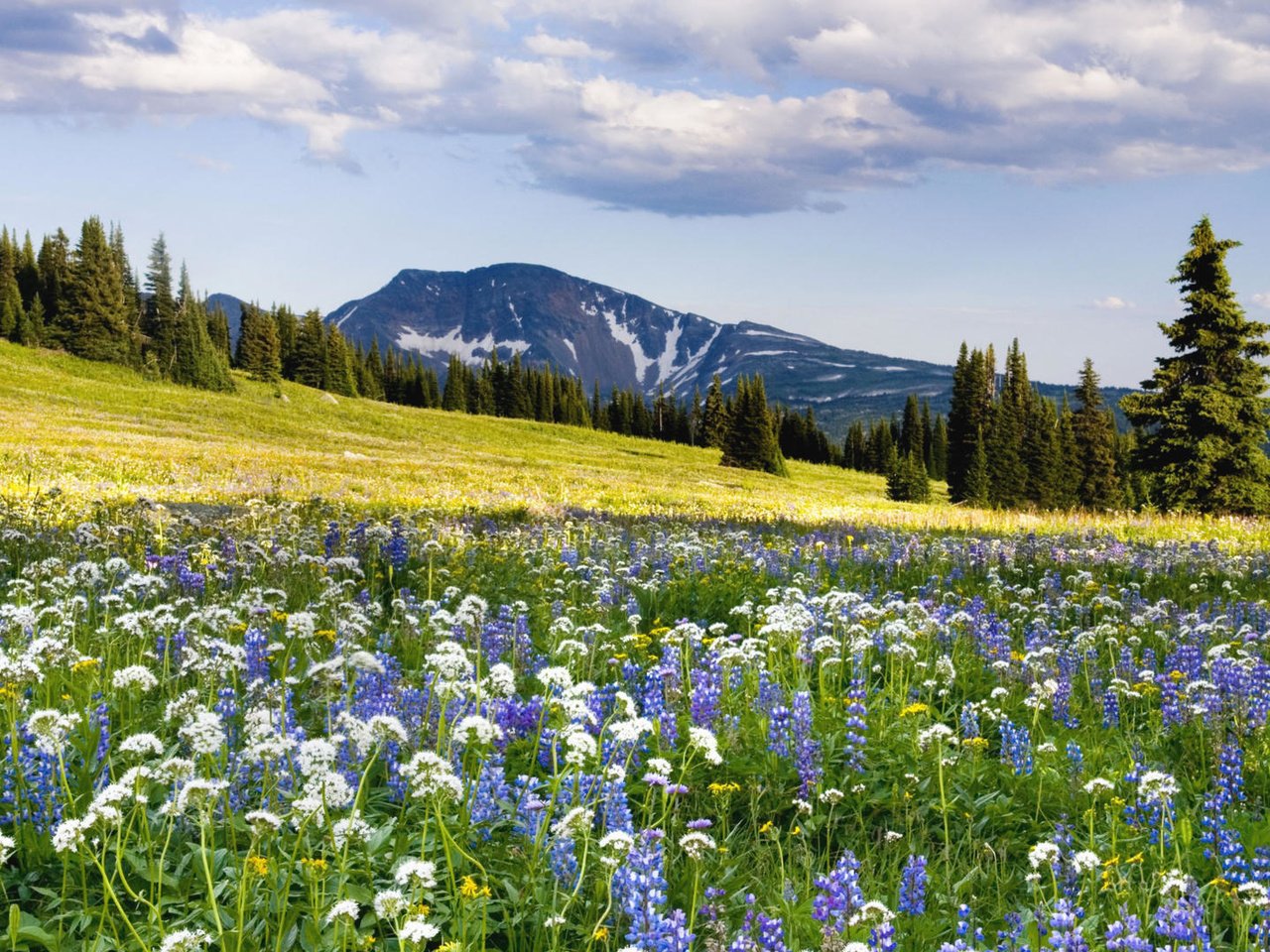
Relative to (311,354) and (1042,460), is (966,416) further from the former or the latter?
(311,354)

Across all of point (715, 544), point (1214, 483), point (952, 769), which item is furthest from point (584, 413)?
point (952, 769)

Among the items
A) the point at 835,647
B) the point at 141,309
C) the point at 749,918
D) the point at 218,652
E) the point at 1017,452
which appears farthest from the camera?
the point at 141,309

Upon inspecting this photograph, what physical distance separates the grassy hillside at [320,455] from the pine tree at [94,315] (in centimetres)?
357

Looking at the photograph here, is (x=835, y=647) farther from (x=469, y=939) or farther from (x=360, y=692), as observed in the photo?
(x=469, y=939)

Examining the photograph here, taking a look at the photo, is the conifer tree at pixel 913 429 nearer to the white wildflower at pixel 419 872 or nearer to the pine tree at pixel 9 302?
the pine tree at pixel 9 302

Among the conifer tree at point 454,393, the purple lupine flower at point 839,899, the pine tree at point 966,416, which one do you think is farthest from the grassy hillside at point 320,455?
the conifer tree at point 454,393

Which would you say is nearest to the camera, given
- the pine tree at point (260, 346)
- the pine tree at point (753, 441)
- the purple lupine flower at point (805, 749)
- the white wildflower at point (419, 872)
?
the white wildflower at point (419, 872)

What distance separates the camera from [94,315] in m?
83.1

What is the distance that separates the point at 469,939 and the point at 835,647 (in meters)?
4.15

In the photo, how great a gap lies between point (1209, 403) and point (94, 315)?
8437 cm

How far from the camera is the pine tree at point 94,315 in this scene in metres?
82.9

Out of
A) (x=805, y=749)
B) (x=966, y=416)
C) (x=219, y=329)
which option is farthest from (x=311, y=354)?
(x=805, y=749)

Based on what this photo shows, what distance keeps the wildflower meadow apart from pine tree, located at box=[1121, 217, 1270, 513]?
3513 centimetres

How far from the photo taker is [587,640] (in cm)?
835
